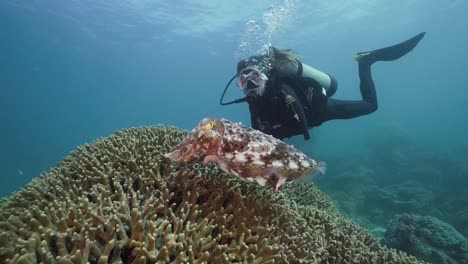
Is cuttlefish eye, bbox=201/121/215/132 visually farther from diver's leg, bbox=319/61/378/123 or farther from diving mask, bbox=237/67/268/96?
diver's leg, bbox=319/61/378/123

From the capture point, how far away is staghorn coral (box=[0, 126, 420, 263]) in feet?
8.52

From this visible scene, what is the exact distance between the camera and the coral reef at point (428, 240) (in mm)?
8289

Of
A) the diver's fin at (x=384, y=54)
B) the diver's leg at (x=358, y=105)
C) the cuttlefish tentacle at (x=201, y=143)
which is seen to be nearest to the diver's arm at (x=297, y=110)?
the diver's leg at (x=358, y=105)

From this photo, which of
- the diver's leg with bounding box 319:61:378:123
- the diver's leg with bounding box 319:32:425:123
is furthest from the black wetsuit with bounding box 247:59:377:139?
the diver's leg with bounding box 319:32:425:123

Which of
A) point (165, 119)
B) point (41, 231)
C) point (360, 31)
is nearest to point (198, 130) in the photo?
point (41, 231)

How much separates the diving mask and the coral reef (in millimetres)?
5993

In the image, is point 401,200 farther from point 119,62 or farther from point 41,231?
point 119,62

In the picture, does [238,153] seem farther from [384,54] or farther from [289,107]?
[384,54]

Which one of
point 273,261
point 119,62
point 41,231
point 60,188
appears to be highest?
point 119,62

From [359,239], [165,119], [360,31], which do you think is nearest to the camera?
[359,239]

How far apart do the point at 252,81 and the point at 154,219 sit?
4282 mm

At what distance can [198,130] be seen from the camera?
3480mm

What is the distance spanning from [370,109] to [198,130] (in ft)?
26.4

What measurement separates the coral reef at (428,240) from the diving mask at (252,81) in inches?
236
